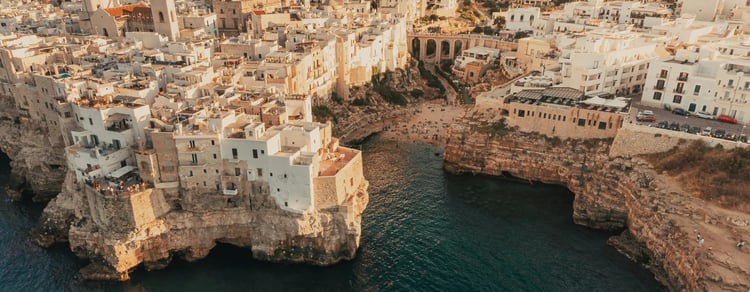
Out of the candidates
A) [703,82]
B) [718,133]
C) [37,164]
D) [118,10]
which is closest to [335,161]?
[37,164]

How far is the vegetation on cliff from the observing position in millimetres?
48156

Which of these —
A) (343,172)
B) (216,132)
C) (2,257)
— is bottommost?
(2,257)

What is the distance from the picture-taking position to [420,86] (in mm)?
99812

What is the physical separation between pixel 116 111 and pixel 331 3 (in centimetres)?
7648

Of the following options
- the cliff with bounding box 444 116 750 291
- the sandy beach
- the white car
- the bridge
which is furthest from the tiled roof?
the white car

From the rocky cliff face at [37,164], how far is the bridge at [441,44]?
2985 inches

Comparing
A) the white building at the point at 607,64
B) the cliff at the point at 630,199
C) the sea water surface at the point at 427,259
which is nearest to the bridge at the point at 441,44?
the white building at the point at 607,64

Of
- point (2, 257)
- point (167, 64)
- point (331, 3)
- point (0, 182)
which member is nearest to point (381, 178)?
point (167, 64)

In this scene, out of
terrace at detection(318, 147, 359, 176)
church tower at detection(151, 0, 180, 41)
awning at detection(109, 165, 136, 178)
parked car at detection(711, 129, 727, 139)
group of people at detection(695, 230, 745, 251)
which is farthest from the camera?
church tower at detection(151, 0, 180, 41)

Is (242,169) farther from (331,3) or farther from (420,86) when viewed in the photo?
(331,3)

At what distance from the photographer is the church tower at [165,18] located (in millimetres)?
81688

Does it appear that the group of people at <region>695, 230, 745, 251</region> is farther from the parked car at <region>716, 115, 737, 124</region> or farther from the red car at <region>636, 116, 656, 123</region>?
the parked car at <region>716, 115, 737, 124</region>

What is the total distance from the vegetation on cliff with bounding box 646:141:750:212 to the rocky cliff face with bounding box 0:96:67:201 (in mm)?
67519

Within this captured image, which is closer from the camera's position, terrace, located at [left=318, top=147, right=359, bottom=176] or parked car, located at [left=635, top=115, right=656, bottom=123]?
terrace, located at [left=318, top=147, right=359, bottom=176]
